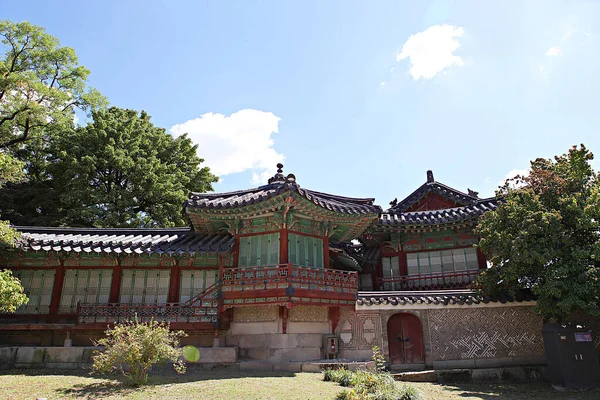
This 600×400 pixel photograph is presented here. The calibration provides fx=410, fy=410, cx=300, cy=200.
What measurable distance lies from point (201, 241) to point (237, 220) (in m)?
2.10

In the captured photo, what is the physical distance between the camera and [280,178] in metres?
19.5

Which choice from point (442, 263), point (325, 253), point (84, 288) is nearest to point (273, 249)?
point (325, 253)

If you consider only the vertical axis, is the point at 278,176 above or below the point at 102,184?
below

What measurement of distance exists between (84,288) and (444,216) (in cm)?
1764

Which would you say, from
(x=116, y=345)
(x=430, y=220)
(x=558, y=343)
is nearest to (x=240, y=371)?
(x=116, y=345)

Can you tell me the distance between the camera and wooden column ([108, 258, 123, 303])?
17547 millimetres

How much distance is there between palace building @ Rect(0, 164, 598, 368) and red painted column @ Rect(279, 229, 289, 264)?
0.04 meters

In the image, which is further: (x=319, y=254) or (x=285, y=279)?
(x=319, y=254)

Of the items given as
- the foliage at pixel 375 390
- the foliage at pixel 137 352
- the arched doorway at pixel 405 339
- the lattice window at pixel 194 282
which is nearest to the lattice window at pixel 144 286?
the lattice window at pixel 194 282

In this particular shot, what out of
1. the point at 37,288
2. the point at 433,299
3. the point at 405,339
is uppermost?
the point at 37,288

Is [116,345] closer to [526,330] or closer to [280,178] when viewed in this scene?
[280,178]

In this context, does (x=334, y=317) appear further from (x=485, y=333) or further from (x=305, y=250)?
(x=485, y=333)

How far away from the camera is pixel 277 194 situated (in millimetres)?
15398

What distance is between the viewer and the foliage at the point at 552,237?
1374 centimetres
